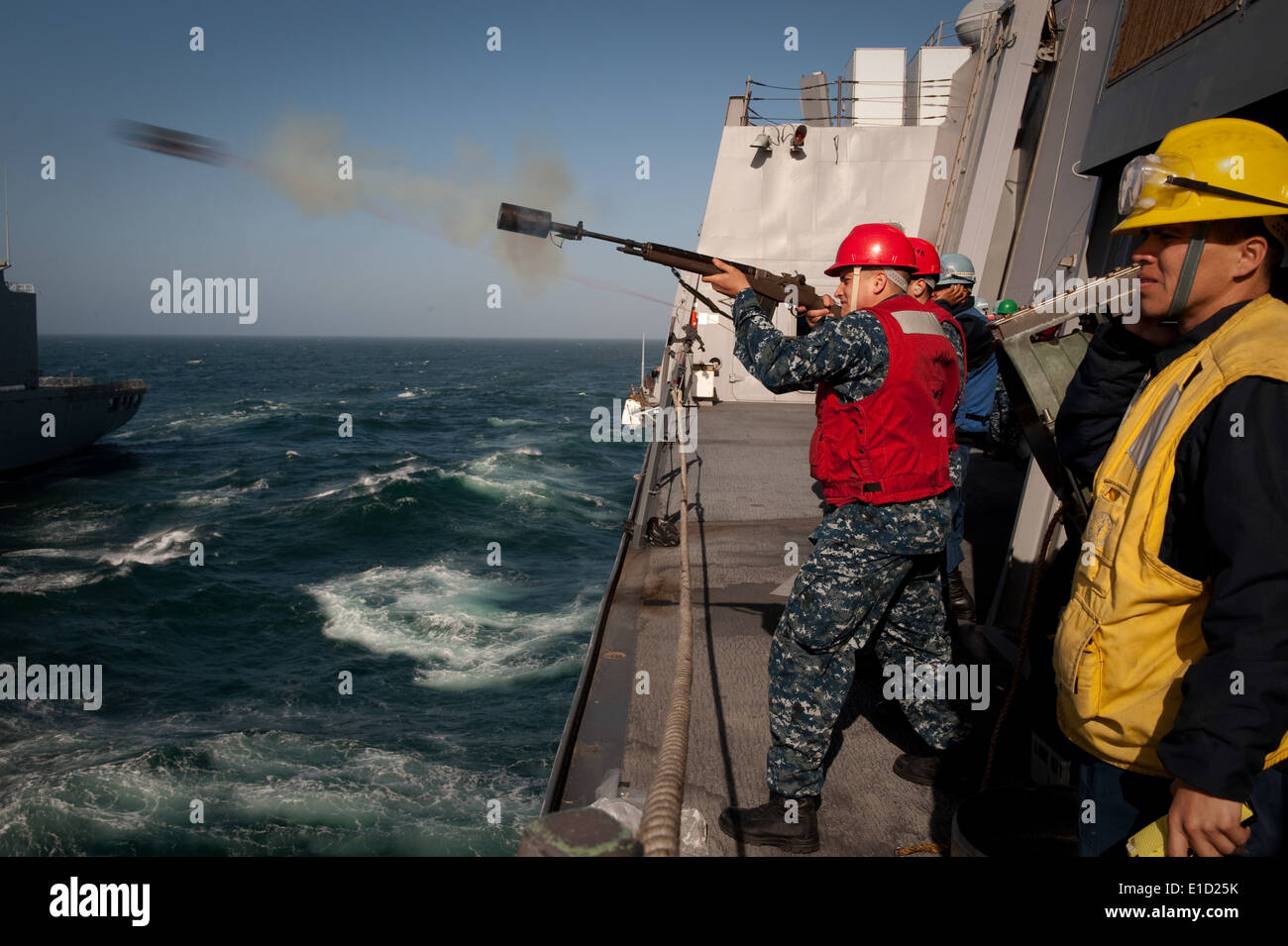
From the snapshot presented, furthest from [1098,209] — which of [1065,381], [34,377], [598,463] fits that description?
[34,377]

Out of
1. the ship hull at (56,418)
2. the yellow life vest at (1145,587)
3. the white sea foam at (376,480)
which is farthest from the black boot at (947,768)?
the ship hull at (56,418)

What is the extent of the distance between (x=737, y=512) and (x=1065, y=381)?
16.3ft

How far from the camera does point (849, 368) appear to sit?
301cm

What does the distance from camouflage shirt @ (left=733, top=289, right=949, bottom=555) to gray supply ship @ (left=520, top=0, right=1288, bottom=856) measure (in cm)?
42

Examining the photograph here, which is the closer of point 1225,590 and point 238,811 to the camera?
point 1225,590

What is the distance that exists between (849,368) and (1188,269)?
4.34 ft

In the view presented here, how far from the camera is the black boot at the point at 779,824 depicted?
307 cm

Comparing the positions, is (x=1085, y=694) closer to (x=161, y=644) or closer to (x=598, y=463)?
(x=161, y=644)

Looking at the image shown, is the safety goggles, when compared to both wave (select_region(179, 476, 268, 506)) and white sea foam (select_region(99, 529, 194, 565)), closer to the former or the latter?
white sea foam (select_region(99, 529, 194, 565))

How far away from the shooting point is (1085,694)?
1704 millimetres

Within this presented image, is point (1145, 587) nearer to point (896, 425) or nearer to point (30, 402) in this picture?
point (896, 425)

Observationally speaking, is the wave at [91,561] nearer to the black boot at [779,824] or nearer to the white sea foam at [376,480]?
the white sea foam at [376,480]

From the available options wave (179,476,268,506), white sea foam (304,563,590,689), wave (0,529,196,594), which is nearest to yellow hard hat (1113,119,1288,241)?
white sea foam (304,563,590,689)

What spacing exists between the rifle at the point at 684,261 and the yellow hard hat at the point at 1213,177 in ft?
5.52
